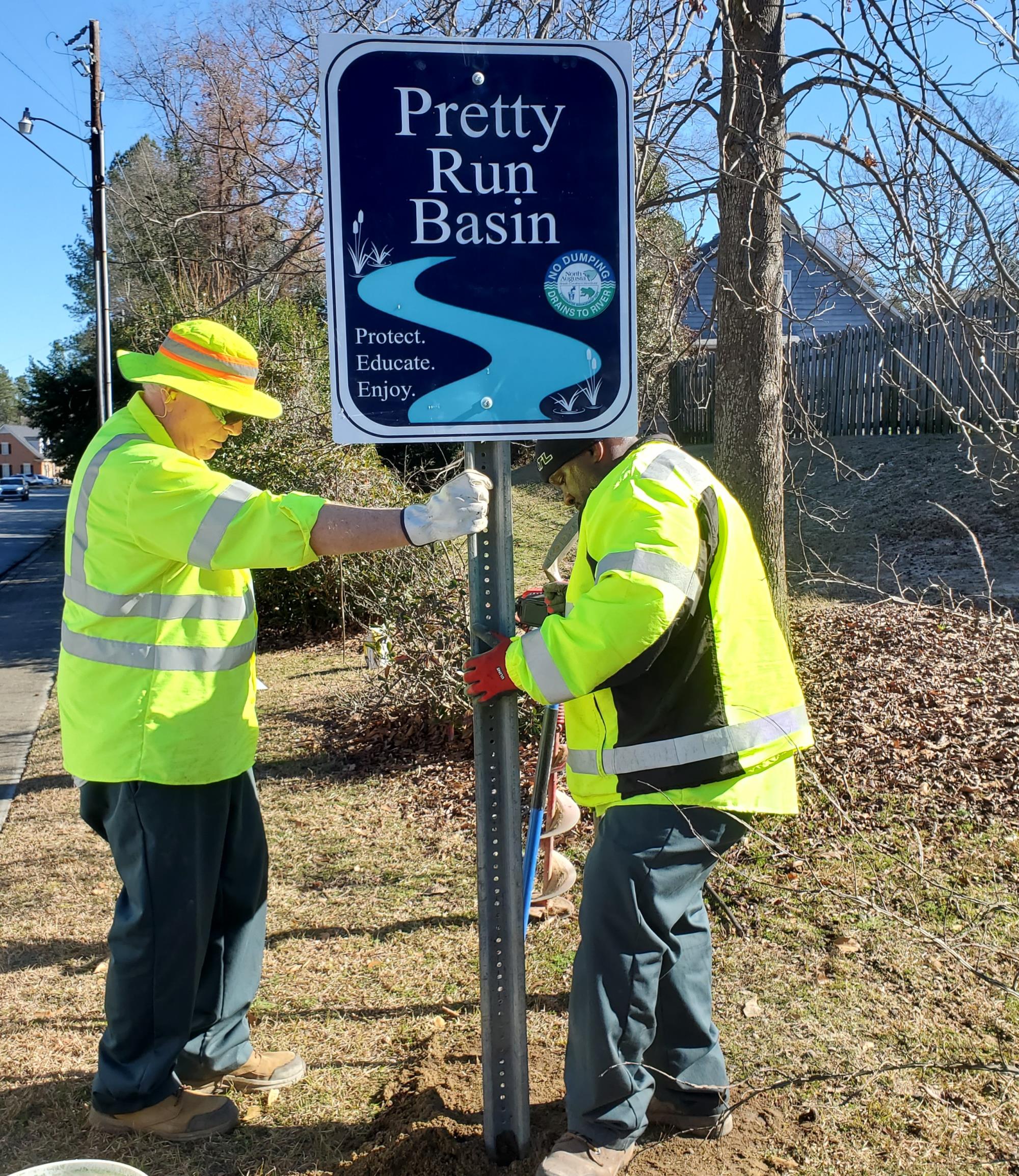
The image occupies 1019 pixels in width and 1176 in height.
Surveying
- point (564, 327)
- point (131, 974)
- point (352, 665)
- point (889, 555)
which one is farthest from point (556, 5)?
point (889, 555)

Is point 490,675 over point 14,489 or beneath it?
beneath

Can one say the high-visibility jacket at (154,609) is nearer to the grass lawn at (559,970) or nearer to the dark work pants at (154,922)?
the dark work pants at (154,922)

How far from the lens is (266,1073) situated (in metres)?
3.20

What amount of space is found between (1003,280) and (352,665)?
6978 mm

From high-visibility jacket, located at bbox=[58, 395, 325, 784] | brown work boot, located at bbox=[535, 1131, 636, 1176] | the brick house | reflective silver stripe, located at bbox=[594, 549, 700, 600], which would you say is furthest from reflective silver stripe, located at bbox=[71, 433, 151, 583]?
the brick house

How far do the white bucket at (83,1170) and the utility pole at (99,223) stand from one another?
12.9 meters

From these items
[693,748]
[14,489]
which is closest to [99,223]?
[693,748]

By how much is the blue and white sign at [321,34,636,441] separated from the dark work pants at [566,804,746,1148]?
0.98 m

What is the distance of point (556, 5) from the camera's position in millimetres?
4746

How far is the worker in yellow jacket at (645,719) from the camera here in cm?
238

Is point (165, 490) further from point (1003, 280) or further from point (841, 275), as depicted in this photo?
point (841, 275)

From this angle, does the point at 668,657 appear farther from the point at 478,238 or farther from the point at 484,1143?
the point at 484,1143

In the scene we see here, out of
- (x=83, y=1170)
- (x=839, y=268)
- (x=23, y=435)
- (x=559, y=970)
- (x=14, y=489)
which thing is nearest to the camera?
(x=83, y=1170)

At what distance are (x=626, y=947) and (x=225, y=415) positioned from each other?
1824mm
